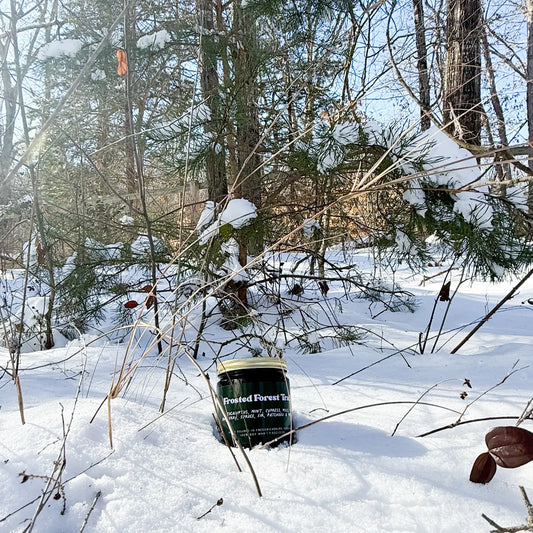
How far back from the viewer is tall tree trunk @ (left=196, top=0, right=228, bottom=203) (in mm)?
2684

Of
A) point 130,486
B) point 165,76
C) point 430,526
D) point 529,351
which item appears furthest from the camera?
point 165,76

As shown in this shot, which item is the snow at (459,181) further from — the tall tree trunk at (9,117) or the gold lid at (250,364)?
the tall tree trunk at (9,117)

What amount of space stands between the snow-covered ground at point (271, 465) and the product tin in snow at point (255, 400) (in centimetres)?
6

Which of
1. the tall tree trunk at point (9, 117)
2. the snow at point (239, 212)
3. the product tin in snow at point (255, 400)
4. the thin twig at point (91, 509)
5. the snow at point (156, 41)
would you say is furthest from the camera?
the snow at point (156, 41)

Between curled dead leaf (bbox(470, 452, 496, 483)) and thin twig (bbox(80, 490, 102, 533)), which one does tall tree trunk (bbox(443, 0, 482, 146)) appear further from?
thin twig (bbox(80, 490, 102, 533))

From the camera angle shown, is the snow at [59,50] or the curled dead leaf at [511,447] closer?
the curled dead leaf at [511,447]

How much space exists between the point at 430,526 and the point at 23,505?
0.69 metres

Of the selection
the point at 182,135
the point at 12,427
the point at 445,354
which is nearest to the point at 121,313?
the point at 182,135

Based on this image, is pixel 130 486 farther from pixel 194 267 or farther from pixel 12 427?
pixel 194 267

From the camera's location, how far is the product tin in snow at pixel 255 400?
3.38 ft

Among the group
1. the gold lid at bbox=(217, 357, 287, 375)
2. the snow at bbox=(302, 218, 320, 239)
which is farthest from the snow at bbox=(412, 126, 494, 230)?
the gold lid at bbox=(217, 357, 287, 375)

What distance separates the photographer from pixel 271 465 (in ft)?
2.98

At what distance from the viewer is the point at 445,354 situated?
1.70 metres

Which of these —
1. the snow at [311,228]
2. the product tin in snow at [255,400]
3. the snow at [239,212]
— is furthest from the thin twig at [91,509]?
the snow at [311,228]
